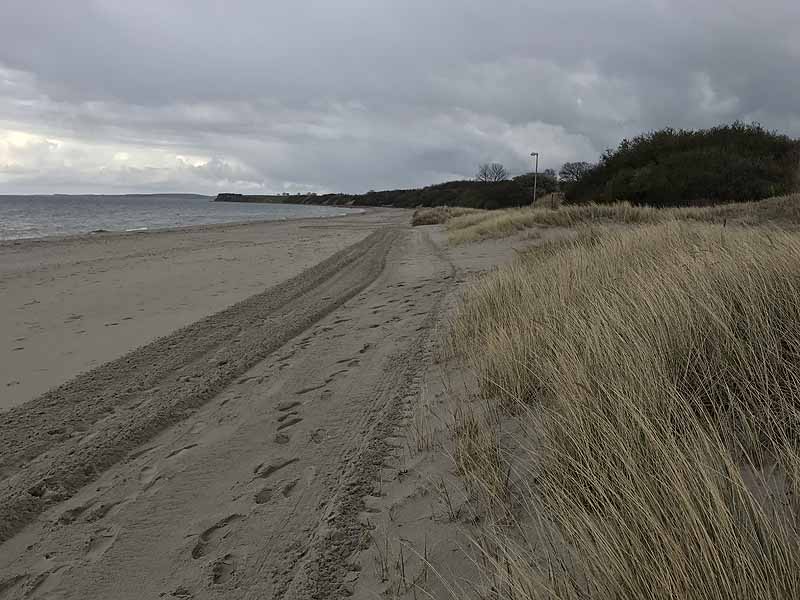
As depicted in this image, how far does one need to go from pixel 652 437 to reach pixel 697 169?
28.0m

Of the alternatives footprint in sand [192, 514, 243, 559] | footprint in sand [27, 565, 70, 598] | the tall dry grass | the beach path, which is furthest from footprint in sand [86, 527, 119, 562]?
the tall dry grass

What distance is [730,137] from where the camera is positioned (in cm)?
3145

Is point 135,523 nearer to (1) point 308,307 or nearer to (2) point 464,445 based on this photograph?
(2) point 464,445

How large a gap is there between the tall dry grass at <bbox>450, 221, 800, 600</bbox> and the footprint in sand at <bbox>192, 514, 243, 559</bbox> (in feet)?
4.21

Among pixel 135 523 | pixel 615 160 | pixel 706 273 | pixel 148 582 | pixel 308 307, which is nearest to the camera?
pixel 148 582

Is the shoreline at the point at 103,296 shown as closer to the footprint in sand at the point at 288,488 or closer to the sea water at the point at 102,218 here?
the footprint in sand at the point at 288,488

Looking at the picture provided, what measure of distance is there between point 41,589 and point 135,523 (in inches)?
20.1

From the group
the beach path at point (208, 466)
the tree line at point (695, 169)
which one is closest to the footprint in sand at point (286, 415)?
the beach path at point (208, 466)

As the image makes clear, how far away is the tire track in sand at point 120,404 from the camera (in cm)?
338

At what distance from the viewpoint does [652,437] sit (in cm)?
218

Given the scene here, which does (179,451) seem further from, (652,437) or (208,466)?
(652,437)

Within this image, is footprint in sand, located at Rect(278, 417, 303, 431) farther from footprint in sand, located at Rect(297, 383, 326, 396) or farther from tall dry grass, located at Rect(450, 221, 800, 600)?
tall dry grass, located at Rect(450, 221, 800, 600)

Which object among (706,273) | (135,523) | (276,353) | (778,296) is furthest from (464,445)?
(276,353)

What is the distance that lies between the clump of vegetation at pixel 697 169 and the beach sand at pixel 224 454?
22.1m
